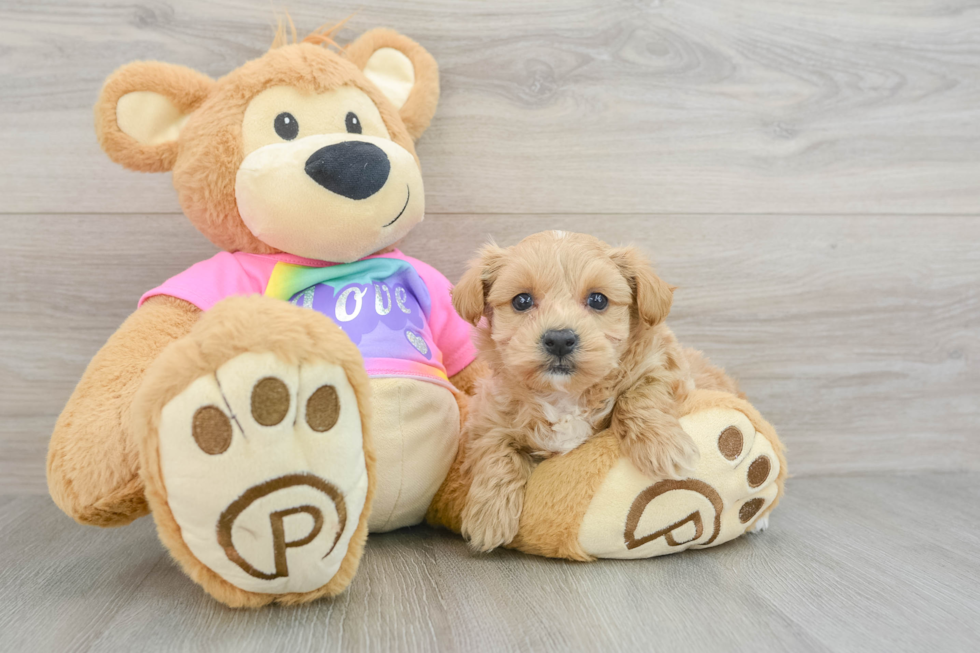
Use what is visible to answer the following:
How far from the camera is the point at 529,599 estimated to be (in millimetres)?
896

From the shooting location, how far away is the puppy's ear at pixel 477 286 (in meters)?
1.04

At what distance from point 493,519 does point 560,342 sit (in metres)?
0.29

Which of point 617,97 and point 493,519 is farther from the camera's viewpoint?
point 617,97

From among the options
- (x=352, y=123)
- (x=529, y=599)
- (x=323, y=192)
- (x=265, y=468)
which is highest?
(x=352, y=123)

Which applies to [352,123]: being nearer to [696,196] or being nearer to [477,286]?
[477,286]

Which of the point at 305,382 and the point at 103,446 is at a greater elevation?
the point at 305,382

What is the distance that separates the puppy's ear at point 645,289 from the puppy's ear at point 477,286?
185 mm

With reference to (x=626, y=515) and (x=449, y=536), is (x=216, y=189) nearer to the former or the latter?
(x=449, y=536)

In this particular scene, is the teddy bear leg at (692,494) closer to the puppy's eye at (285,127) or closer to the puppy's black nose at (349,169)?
the puppy's black nose at (349,169)

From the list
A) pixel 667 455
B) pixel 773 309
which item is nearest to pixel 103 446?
pixel 667 455

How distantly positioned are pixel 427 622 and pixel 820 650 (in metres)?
0.46

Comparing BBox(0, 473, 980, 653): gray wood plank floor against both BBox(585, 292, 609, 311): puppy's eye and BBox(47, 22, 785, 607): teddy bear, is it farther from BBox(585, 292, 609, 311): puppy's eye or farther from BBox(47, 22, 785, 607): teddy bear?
BBox(585, 292, 609, 311): puppy's eye

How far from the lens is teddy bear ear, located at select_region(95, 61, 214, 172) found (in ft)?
3.54

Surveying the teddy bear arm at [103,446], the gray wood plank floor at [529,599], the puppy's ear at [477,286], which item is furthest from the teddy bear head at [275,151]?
the gray wood plank floor at [529,599]
